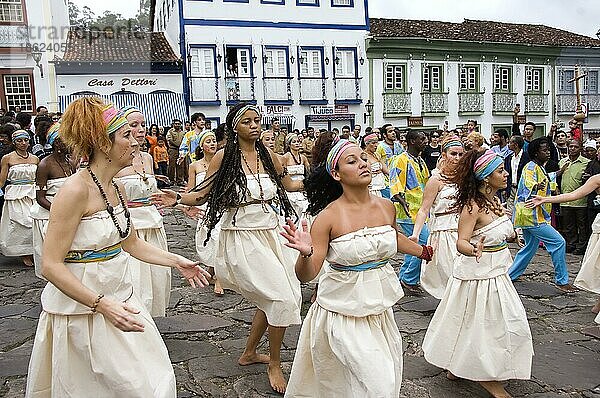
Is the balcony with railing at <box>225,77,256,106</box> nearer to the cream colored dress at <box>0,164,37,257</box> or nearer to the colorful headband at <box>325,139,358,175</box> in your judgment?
the cream colored dress at <box>0,164,37,257</box>

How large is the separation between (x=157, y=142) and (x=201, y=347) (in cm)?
1439

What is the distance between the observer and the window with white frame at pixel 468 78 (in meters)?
30.9

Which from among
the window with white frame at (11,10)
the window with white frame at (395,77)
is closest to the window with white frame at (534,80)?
the window with white frame at (395,77)

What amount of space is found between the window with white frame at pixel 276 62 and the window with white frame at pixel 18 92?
34.5 ft

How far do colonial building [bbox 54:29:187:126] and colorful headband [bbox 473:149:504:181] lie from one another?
2267 cm

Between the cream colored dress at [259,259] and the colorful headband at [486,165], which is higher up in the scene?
the colorful headband at [486,165]

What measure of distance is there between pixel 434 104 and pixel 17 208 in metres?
24.9

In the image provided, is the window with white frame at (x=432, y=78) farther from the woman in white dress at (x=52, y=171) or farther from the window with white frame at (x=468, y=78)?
the woman in white dress at (x=52, y=171)

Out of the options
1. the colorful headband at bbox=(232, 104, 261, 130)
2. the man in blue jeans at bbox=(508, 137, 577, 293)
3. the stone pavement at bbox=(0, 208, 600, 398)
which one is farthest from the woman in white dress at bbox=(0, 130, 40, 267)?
the man in blue jeans at bbox=(508, 137, 577, 293)

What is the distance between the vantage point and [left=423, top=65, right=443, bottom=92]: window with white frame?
98.7 feet

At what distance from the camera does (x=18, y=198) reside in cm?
852

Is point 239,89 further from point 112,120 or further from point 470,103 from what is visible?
→ point 112,120

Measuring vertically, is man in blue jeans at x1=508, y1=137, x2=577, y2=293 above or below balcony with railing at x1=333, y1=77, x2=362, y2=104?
below

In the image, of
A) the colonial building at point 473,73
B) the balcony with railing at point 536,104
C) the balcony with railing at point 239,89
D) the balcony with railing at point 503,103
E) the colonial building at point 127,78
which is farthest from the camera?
the balcony with railing at point 536,104
